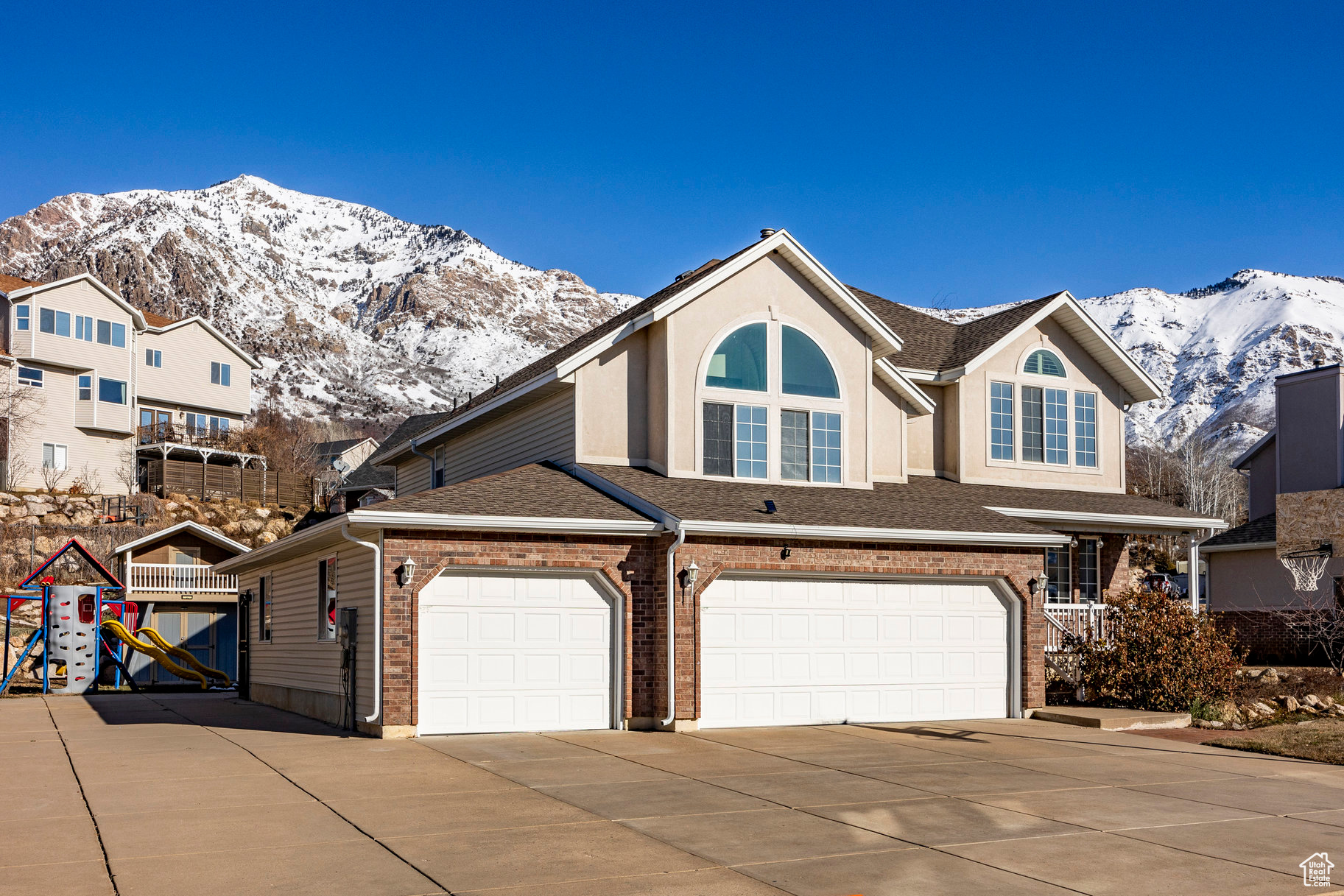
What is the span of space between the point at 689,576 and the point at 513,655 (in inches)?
107

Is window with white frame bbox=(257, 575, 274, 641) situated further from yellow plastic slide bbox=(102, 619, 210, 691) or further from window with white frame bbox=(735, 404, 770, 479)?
window with white frame bbox=(735, 404, 770, 479)

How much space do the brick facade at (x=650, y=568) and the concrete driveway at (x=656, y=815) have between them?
888mm

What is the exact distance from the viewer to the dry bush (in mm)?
19453

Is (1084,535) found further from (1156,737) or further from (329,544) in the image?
(329,544)

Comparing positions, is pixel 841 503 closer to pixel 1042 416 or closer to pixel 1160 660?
pixel 1160 660

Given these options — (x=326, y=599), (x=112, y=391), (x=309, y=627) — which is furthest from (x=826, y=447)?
(x=112, y=391)

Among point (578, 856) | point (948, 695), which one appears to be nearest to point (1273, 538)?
point (948, 695)

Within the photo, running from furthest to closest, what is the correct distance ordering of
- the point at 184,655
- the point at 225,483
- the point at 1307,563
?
the point at 225,483
the point at 1307,563
the point at 184,655

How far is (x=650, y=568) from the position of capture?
1772 centimetres

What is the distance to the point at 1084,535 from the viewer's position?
24453 millimetres

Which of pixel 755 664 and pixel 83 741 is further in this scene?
pixel 755 664

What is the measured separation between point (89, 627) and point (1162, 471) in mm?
79012

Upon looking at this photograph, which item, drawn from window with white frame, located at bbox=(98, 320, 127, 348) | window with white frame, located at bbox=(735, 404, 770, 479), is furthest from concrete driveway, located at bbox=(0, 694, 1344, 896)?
window with white frame, located at bbox=(98, 320, 127, 348)

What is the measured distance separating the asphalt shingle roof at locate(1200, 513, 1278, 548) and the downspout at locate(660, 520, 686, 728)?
907 inches
